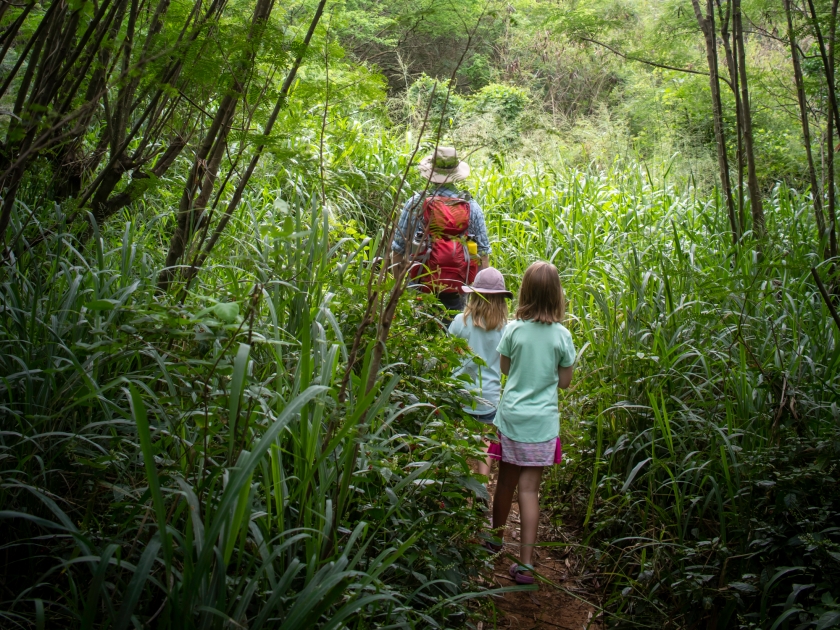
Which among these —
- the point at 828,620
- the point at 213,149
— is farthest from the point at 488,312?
the point at 828,620

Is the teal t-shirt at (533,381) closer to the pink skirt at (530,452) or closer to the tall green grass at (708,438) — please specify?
the pink skirt at (530,452)

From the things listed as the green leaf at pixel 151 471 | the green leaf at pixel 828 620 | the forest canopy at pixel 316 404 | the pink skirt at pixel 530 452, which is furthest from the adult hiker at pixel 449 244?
the green leaf at pixel 151 471

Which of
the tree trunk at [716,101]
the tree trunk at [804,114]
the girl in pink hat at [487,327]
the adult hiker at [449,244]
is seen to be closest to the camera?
the girl in pink hat at [487,327]

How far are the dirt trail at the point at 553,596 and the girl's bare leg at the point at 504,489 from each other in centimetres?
20

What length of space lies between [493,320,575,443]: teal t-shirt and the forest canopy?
170mm

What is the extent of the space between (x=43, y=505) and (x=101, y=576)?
0.68 meters

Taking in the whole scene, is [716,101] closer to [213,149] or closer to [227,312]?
[213,149]

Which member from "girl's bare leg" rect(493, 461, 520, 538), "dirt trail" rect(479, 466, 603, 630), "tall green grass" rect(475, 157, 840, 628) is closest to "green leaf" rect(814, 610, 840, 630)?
"tall green grass" rect(475, 157, 840, 628)

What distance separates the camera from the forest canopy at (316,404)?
183 cm

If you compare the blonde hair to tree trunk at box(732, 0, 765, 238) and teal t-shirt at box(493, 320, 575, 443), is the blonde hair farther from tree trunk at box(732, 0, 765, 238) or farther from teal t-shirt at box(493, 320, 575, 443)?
tree trunk at box(732, 0, 765, 238)

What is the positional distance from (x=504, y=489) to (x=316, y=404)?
1542mm

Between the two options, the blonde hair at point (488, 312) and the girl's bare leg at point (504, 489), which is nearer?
the girl's bare leg at point (504, 489)

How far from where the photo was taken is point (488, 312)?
3672mm

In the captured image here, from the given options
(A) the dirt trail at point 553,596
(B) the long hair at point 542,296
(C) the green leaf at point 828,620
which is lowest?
(A) the dirt trail at point 553,596
